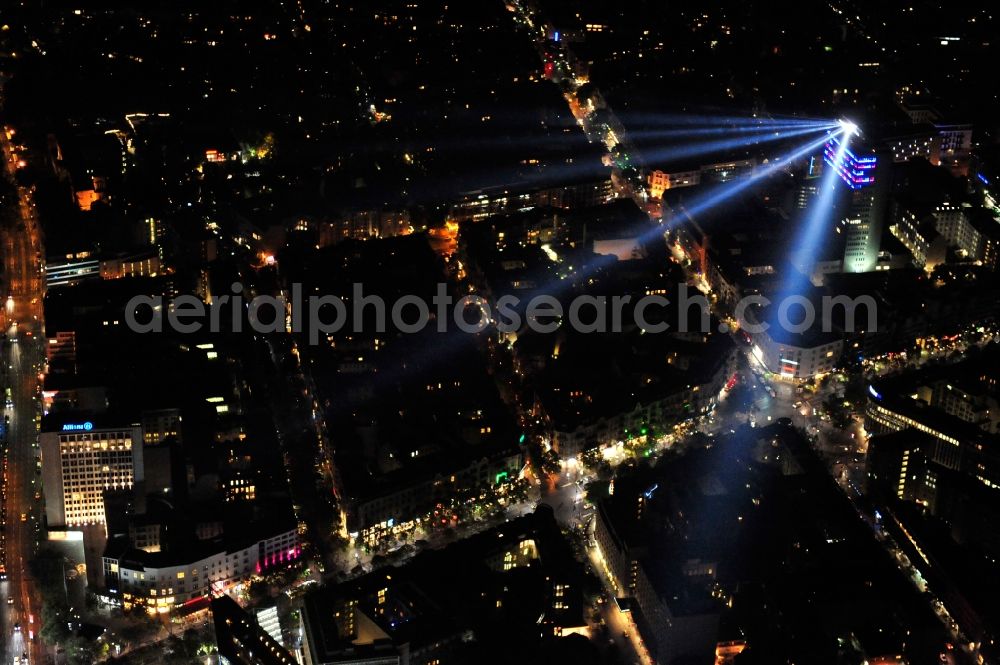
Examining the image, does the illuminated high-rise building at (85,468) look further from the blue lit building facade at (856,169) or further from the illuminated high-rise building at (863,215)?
the blue lit building facade at (856,169)

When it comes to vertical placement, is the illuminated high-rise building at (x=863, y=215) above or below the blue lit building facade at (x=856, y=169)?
below

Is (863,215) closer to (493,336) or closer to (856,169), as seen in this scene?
(856,169)

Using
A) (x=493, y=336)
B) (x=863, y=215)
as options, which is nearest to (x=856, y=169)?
(x=863, y=215)

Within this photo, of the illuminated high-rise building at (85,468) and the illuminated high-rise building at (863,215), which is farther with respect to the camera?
the illuminated high-rise building at (863,215)

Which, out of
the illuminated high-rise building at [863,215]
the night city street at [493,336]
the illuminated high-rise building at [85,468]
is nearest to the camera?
the night city street at [493,336]

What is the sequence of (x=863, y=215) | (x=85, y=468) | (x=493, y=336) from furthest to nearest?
(x=863, y=215) → (x=493, y=336) → (x=85, y=468)

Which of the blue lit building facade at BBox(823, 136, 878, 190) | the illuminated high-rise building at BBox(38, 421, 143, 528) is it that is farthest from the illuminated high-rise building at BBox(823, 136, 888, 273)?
the illuminated high-rise building at BBox(38, 421, 143, 528)

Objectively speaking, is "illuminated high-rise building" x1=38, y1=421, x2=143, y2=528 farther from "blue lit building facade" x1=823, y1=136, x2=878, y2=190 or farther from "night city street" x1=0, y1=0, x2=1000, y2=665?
"blue lit building facade" x1=823, y1=136, x2=878, y2=190

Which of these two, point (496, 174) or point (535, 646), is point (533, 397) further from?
point (496, 174)

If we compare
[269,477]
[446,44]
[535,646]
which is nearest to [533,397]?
[269,477]

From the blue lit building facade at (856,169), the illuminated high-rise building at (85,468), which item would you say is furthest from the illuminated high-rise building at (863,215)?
the illuminated high-rise building at (85,468)

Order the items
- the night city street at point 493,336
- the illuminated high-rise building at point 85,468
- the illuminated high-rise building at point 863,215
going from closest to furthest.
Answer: the night city street at point 493,336 → the illuminated high-rise building at point 85,468 → the illuminated high-rise building at point 863,215
